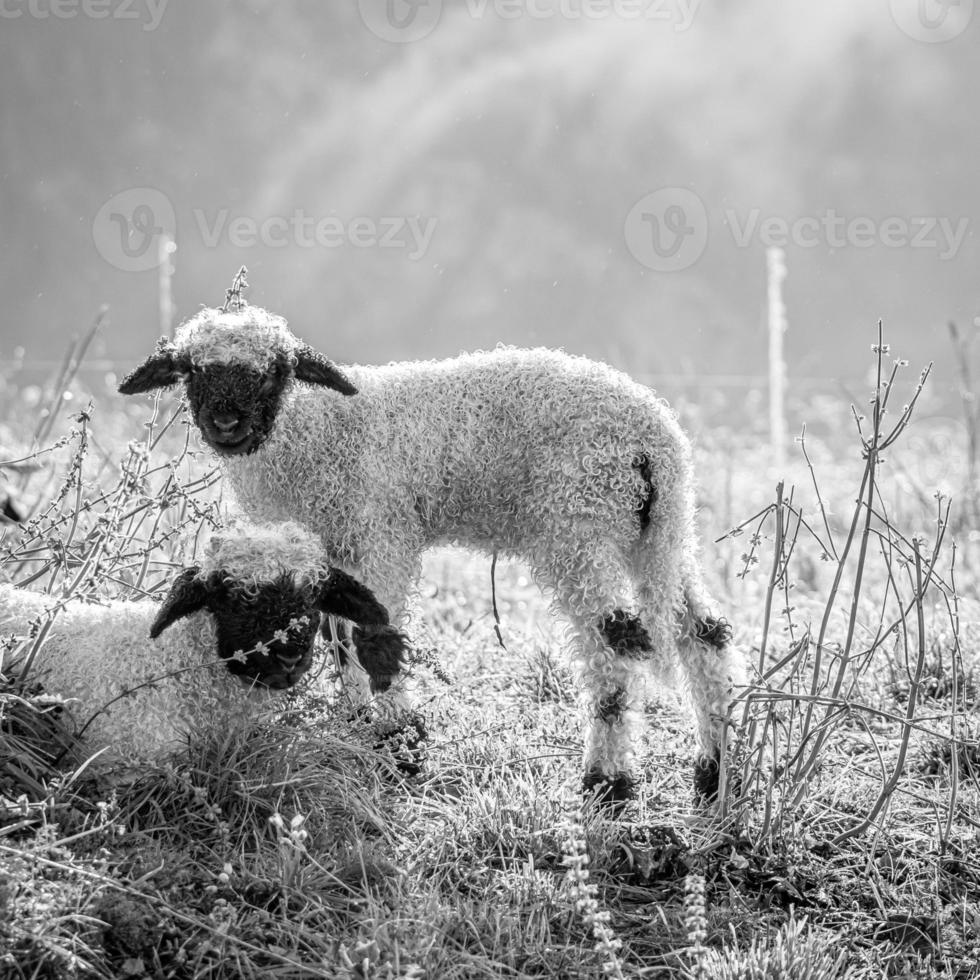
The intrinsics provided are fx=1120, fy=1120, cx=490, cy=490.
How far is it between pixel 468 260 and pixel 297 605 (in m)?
20.2

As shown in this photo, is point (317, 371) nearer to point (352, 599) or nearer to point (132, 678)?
point (352, 599)

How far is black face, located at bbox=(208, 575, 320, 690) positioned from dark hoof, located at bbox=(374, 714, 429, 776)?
659mm

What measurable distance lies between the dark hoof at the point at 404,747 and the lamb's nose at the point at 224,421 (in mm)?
1198

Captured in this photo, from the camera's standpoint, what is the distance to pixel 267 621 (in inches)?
131

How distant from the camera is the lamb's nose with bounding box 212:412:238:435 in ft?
11.6

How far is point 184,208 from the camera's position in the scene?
2262 cm

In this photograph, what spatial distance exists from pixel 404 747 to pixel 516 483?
0.99 metres

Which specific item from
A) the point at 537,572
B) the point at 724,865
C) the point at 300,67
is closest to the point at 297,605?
the point at 537,572

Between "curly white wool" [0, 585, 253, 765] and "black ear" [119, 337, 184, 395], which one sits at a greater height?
"black ear" [119, 337, 184, 395]

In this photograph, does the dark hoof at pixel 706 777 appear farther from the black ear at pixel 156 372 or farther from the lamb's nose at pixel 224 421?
the black ear at pixel 156 372
